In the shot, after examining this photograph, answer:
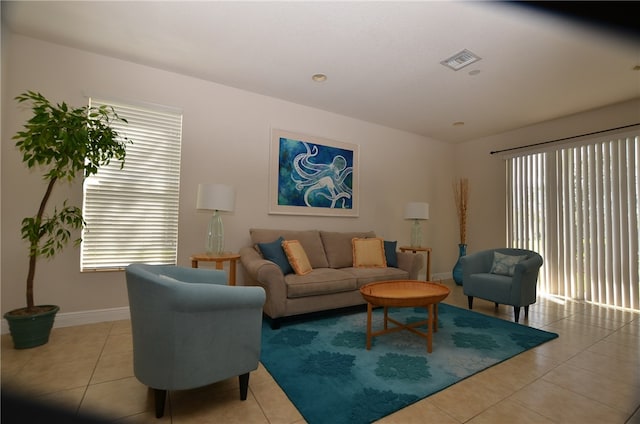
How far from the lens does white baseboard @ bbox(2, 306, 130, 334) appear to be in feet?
9.16

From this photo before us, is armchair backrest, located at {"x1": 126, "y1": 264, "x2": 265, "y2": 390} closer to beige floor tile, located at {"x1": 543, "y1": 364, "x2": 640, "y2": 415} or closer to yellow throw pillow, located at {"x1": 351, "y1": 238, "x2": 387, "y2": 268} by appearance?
beige floor tile, located at {"x1": 543, "y1": 364, "x2": 640, "y2": 415}

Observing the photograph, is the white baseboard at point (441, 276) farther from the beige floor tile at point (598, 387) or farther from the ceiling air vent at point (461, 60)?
the ceiling air vent at point (461, 60)

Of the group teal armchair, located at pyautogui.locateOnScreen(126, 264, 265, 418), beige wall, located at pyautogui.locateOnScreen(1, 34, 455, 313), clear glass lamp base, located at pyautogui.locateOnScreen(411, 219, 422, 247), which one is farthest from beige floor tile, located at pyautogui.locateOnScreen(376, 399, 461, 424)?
clear glass lamp base, located at pyautogui.locateOnScreen(411, 219, 422, 247)

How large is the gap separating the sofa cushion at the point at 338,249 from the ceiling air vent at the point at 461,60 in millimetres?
2331

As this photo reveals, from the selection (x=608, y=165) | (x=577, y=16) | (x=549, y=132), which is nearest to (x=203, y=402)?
(x=577, y=16)

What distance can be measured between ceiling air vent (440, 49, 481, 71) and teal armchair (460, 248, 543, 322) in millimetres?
2160

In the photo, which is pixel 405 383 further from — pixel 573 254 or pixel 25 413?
pixel 573 254

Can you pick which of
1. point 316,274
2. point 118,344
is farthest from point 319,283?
point 118,344

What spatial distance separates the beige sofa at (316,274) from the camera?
9.29 ft

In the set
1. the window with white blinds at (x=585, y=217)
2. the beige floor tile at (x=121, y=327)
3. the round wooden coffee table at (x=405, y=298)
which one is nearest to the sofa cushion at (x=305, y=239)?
the round wooden coffee table at (x=405, y=298)

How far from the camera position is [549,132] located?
4.52 metres

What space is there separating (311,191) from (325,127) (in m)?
0.99

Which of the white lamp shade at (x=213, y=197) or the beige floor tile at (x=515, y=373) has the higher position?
the white lamp shade at (x=213, y=197)

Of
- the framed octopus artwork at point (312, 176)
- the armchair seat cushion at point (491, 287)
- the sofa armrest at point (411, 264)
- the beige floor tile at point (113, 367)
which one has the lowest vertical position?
the beige floor tile at point (113, 367)
